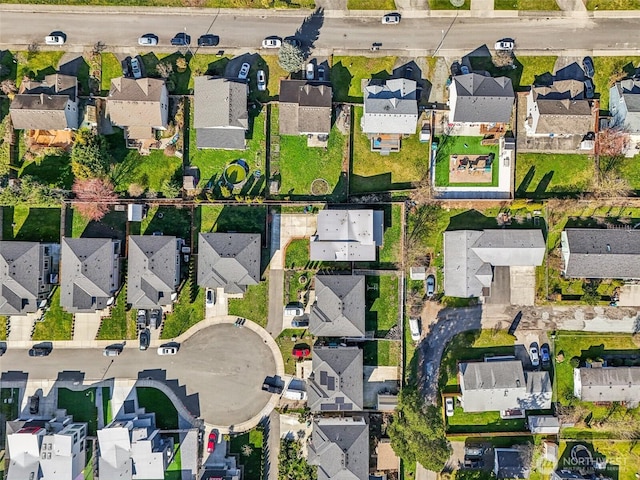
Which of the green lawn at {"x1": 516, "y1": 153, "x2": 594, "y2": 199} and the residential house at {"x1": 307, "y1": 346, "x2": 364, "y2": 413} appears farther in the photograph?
the green lawn at {"x1": 516, "y1": 153, "x2": 594, "y2": 199}

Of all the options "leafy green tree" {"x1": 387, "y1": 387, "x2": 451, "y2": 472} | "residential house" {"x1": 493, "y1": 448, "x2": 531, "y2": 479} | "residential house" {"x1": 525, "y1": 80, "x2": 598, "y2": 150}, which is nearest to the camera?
"leafy green tree" {"x1": 387, "y1": 387, "x2": 451, "y2": 472}

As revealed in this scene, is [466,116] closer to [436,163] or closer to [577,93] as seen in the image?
[436,163]

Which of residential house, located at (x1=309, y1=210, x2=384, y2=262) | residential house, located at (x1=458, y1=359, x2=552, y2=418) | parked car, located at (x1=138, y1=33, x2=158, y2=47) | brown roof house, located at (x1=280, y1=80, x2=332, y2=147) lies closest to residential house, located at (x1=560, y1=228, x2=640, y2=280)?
residential house, located at (x1=458, y1=359, x2=552, y2=418)

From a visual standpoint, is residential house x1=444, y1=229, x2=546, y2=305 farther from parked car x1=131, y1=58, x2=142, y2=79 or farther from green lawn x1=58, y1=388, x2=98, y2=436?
green lawn x1=58, y1=388, x2=98, y2=436

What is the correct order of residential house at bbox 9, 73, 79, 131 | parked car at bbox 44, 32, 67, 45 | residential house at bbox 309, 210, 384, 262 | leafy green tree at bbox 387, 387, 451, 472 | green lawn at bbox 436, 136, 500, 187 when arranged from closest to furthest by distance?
leafy green tree at bbox 387, 387, 451, 472
residential house at bbox 9, 73, 79, 131
residential house at bbox 309, 210, 384, 262
parked car at bbox 44, 32, 67, 45
green lawn at bbox 436, 136, 500, 187

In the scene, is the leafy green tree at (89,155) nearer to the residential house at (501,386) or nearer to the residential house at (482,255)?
the residential house at (482,255)

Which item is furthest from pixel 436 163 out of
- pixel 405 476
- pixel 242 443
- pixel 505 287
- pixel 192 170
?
pixel 242 443
